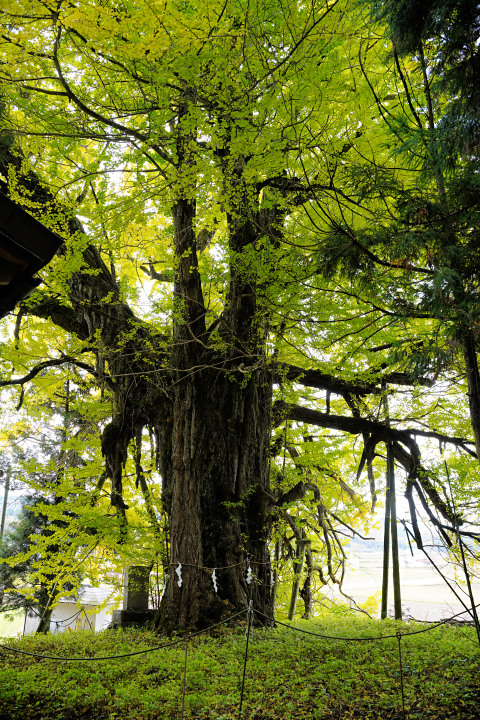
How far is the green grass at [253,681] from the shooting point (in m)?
3.65

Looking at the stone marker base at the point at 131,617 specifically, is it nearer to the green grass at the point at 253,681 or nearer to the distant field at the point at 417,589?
the green grass at the point at 253,681

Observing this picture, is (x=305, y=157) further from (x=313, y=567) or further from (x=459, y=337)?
(x=313, y=567)

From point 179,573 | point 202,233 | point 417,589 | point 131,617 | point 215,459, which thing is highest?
point 202,233

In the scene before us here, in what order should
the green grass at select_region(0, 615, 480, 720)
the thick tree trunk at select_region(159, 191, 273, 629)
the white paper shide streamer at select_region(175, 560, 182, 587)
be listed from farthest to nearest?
1. the thick tree trunk at select_region(159, 191, 273, 629)
2. the white paper shide streamer at select_region(175, 560, 182, 587)
3. the green grass at select_region(0, 615, 480, 720)

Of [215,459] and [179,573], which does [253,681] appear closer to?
[179,573]

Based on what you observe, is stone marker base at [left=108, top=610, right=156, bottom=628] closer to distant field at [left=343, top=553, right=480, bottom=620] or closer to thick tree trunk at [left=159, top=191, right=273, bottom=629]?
thick tree trunk at [left=159, top=191, right=273, bottom=629]

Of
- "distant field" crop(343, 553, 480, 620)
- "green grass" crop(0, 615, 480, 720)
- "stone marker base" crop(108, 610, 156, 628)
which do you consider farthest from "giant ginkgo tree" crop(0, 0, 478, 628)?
"distant field" crop(343, 553, 480, 620)

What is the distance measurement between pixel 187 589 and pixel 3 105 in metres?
6.10

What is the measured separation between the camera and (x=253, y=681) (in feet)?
14.1

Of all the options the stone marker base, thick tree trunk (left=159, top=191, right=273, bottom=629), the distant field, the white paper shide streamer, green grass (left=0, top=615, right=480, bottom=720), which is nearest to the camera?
green grass (left=0, top=615, right=480, bottom=720)

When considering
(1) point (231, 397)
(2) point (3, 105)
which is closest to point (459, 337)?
(1) point (231, 397)

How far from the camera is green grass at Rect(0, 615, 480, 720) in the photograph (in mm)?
3652

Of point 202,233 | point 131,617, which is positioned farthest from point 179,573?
point 202,233

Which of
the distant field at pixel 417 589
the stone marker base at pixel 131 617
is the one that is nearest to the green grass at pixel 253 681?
the stone marker base at pixel 131 617
